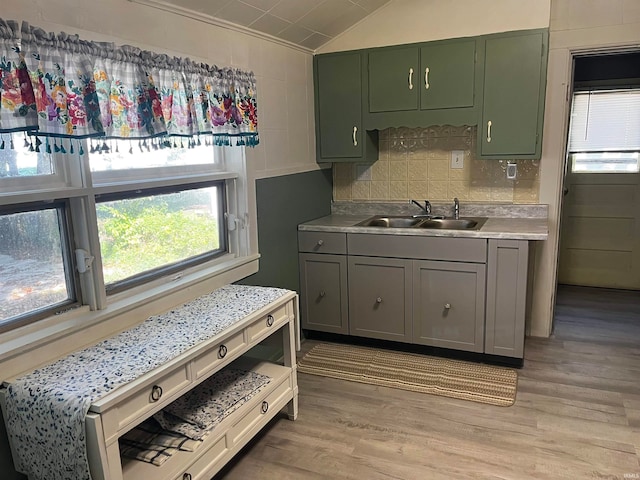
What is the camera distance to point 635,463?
2.19 meters

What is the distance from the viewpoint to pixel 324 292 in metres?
3.54

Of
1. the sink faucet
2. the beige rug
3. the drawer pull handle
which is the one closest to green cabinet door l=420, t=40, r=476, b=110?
the sink faucet

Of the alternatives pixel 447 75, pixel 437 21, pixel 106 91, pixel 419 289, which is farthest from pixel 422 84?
pixel 106 91

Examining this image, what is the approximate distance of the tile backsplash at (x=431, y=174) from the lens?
3.51 m

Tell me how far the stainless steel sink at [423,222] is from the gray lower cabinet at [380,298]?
34cm

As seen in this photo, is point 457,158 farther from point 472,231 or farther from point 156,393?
point 156,393

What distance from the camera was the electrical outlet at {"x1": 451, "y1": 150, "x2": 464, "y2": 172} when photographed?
3604 mm

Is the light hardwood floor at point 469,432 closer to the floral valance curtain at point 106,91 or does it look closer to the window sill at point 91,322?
the window sill at point 91,322

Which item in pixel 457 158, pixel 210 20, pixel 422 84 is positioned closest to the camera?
pixel 210 20

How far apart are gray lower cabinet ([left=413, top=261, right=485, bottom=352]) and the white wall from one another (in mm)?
1502

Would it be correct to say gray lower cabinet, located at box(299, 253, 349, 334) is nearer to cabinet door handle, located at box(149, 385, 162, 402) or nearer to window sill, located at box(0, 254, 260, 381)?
window sill, located at box(0, 254, 260, 381)

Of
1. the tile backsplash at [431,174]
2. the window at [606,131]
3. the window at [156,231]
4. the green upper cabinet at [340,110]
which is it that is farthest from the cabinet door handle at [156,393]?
the window at [606,131]

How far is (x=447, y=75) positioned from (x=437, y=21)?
1.22 feet

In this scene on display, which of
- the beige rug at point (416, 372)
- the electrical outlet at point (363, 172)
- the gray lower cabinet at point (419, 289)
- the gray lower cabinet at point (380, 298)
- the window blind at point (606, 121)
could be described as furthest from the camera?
the window blind at point (606, 121)
